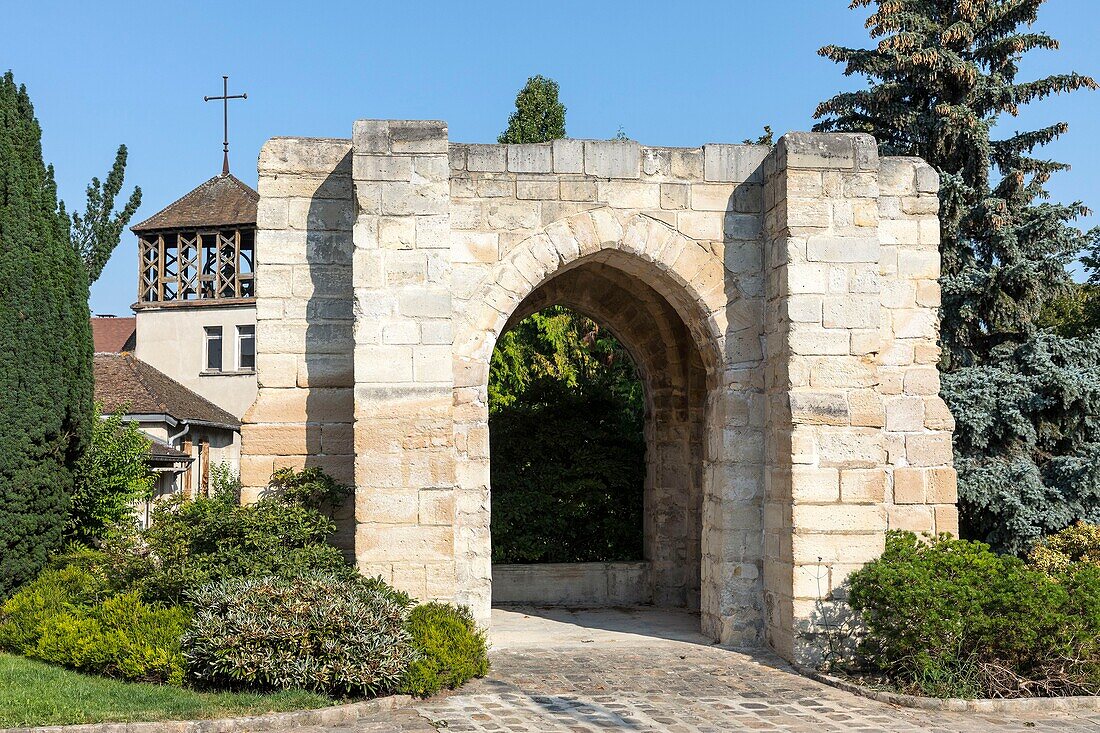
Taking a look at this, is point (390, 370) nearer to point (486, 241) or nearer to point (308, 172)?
point (486, 241)

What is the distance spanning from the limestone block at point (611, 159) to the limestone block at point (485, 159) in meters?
0.67

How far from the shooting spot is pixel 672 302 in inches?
356

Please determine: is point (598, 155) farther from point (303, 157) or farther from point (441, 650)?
point (441, 650)

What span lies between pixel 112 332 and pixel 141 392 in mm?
17916

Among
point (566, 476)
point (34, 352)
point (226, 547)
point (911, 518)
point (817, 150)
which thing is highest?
point (817, 150)

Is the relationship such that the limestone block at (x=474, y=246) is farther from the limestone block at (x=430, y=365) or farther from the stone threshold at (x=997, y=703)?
the stone threshold at (x=997, y=703)

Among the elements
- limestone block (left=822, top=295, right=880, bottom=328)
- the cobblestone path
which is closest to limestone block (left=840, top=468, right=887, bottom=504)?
limestone block (left=822, top=295, right=880, bottom=328)

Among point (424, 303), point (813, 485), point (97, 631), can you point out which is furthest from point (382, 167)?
point (813, 485)

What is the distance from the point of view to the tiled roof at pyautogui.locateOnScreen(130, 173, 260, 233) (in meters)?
27.0

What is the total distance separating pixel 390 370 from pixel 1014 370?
723cm

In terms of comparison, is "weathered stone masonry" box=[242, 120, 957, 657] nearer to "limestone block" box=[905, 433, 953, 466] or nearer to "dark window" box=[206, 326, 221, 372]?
"limestone block" box=[905, 433, 953, 466]

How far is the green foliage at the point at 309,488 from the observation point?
806 cm

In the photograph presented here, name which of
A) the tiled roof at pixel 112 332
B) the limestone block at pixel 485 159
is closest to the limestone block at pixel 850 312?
the limestone block at pixel 485 159

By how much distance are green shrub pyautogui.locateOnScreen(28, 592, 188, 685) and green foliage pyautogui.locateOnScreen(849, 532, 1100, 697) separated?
15.3ft
